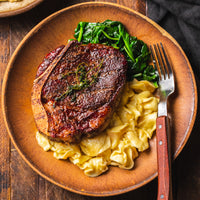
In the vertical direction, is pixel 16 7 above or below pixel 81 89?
above

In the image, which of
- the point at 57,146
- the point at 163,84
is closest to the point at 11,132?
the point at 57,146

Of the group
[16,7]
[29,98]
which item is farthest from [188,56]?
[16,7]

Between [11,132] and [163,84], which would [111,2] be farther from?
[11,132]

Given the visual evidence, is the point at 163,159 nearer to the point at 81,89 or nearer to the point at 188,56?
the point at 81,89

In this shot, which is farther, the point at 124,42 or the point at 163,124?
the point at 124,42

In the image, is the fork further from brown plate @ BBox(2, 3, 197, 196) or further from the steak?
the steak

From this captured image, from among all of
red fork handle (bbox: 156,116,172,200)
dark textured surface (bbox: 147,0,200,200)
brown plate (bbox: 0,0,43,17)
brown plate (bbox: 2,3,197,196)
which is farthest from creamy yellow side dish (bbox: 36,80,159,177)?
brown plate (bbox: 0,0,43,17)

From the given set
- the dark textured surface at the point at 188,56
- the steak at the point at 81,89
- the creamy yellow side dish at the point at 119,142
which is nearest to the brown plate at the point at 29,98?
the creamy yellow side dish at the point at 119,142
